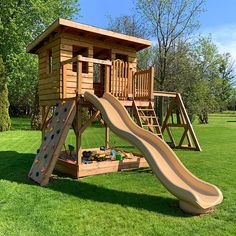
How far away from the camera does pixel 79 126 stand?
7980mm

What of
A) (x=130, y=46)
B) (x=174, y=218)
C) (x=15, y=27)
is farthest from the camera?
(x=15, y=27)

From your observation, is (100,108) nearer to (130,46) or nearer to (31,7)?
(130,46)

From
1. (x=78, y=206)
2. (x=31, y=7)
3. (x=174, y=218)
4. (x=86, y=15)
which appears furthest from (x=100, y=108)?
(x=86, y=15)

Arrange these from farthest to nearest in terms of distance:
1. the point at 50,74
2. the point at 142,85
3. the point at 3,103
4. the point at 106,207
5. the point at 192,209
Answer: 1. the point at 3,103
2. the point at 50,74
3. the point at 142,85
4. the point at 106,207
5. the point at 192,209

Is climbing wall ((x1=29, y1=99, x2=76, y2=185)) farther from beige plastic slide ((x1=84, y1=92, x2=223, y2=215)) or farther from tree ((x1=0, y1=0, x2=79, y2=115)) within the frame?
tree ((x1=0, y1=0, x2=79, y2=115))

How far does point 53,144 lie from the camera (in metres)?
7.58

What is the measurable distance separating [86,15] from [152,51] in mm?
8328

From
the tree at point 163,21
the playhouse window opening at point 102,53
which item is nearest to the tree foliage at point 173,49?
the tree at point 163,21

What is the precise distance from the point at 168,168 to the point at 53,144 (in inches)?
126

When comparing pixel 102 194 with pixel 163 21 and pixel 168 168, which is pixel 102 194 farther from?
pixel 163 21

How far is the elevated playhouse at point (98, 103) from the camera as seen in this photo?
6048mm

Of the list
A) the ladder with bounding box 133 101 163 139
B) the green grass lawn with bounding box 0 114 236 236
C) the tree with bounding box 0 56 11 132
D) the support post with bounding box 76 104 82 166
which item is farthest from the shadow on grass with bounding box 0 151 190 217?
the tree with bounding box 0 56 11 132

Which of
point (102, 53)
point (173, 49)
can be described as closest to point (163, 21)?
point (173, 49)

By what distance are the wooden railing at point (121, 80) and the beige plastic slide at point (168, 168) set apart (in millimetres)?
1275
